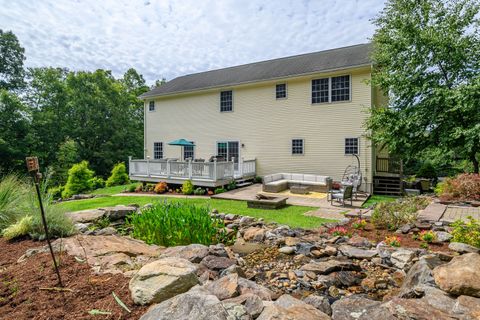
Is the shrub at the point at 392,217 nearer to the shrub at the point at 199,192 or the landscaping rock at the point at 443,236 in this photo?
the landscaping rock at the point at 443,236

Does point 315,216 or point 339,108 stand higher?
point 339,108

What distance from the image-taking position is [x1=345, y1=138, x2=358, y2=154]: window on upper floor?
1200 centimetres

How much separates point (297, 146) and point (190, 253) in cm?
1068

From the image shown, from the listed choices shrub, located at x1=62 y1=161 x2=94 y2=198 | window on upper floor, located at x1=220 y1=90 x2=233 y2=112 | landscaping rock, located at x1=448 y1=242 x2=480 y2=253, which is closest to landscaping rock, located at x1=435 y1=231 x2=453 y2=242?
landscaping rock, located at x1=448 y1=242 x2=480 y2=253

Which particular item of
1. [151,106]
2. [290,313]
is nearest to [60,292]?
[290,313]

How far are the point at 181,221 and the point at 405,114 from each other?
9972mm

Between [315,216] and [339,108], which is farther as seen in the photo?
[339,108]

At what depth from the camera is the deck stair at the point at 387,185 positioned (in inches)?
459

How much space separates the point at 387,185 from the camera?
1198 cm

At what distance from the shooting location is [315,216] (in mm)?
7340

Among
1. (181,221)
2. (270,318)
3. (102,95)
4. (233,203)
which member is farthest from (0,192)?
(102,95)

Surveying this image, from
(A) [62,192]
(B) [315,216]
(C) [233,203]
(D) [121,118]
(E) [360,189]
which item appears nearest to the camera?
(B) [315,216]

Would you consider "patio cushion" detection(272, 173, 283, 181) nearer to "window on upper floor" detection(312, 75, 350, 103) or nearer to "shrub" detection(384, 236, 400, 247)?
"window on upper floor" detection(312, 75, 350, 103)

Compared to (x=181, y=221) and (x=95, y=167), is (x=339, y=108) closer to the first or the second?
(x=181, y=221)
